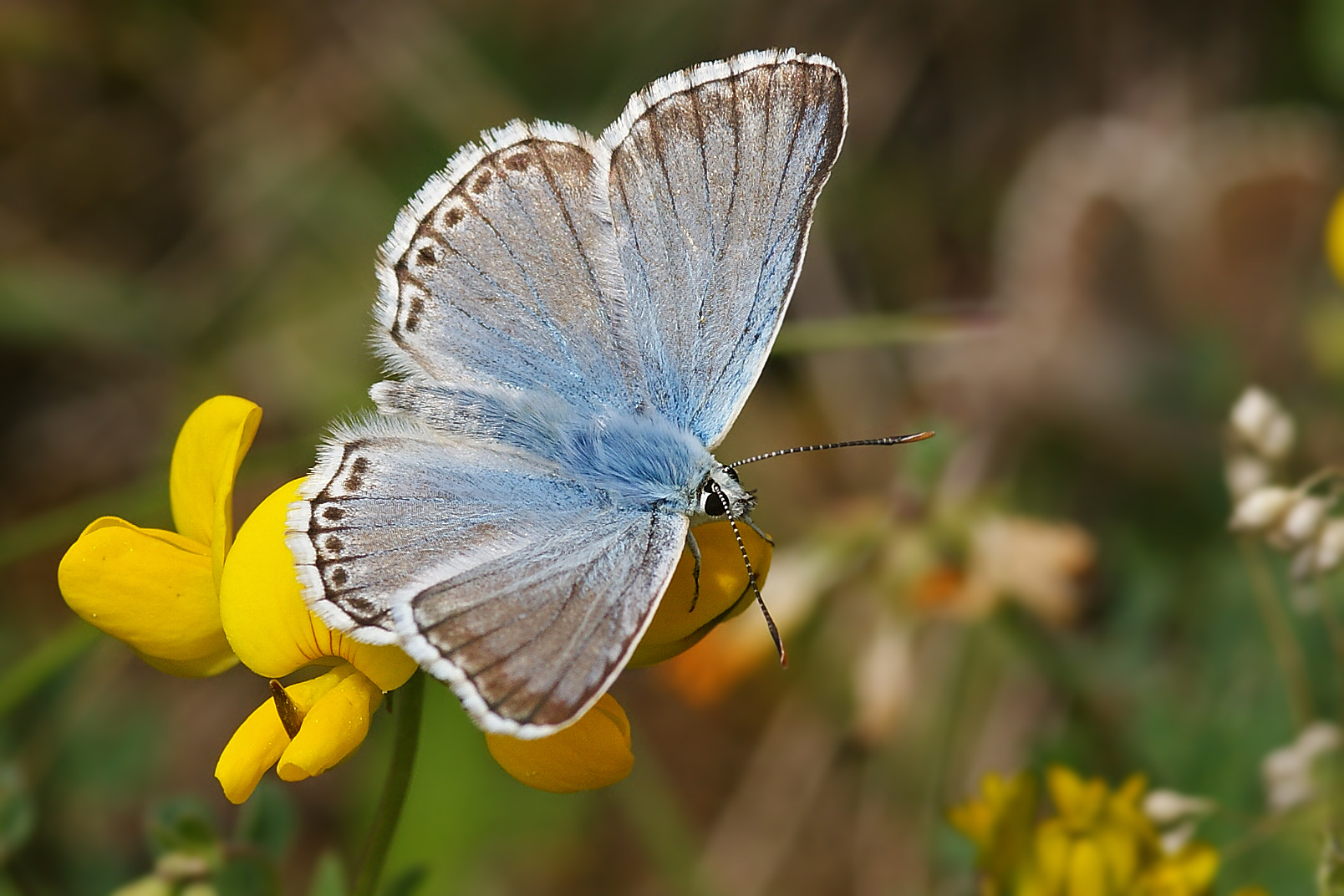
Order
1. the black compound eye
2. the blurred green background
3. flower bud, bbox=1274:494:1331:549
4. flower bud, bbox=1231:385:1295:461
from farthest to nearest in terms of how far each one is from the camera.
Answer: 1. the blurred green background
2. flower bud, bbox=1231:385:1295:461
3. flower bud, bbox=1274:494:1331:549
4. the black compound eye

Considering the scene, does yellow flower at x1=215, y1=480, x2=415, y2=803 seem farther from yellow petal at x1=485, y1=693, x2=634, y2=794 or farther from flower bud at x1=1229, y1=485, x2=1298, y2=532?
flower bud at x1=1229, y1=485, x2=1298, y2=532

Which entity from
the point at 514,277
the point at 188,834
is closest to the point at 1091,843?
the point at 514,277

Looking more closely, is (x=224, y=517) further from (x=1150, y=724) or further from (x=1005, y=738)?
(x=1005, y=738)

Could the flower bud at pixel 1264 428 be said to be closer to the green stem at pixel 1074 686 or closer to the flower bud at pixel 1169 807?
the flower bud at pixel 1169 807

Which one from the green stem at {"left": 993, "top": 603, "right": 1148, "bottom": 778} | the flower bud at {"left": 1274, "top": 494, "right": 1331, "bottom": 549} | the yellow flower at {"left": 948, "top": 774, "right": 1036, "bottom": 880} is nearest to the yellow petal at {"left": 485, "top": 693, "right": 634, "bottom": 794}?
the yellow flower at {"left": 948, "top": 774, "right": 1036, "bottom": 880}

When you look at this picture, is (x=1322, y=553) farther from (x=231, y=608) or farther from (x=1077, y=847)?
(x=231, y=608)

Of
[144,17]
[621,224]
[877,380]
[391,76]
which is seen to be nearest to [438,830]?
[877,380]
